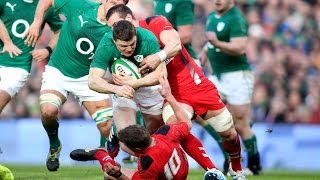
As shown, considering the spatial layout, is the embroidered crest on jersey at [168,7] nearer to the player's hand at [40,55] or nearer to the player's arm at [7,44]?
the player's hand at [40,55]

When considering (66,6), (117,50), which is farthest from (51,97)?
(117,50)

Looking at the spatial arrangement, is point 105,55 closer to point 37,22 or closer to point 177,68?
point 177,68

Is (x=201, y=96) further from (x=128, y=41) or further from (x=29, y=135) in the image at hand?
(x=29, y=135)

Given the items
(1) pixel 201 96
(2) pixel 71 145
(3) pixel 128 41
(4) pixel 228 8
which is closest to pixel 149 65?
(3) pixel 128 41

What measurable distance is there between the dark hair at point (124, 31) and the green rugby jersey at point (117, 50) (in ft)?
1.22

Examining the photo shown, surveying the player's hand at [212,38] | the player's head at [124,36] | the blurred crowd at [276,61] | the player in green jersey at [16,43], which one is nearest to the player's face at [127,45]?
the player's head at [124,36]

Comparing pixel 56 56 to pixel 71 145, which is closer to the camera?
pixel 56 56

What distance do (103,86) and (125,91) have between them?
326 mm

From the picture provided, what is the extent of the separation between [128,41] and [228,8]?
5570mm

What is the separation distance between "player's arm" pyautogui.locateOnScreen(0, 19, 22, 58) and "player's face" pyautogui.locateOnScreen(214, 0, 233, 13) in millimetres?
3723

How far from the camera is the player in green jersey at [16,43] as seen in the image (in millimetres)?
15148

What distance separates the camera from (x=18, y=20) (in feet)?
50.2

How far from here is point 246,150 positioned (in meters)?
17.5

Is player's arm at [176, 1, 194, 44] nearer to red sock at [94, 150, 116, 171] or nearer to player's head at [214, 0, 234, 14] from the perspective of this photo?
player's head at [214, 0, 234, 14]
